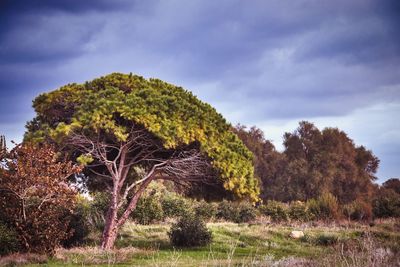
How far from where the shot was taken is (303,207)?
87.9ft

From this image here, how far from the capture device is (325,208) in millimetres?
27031

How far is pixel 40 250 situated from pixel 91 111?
4518 mm

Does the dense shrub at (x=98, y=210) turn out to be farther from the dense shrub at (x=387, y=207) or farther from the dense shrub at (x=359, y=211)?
the dense shrub at (x=387, y=207)

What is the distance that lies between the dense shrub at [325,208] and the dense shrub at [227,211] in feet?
17.3

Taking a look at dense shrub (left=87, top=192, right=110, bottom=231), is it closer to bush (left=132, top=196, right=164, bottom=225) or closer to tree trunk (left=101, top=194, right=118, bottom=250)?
bush (left=132, top=196, right=164, bottom=225)

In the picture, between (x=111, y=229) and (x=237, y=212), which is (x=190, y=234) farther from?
(x=237, y=212)

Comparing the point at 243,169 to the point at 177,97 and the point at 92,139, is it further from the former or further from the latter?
the point at 92,139

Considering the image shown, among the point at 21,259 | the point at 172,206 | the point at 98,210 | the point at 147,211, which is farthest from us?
Result: the point at 172,206

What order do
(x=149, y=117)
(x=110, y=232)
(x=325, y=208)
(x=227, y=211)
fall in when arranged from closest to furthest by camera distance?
(x=149, y=117) < (x=110, y=232) < (x=325, y=208) < (x=227, y=211)

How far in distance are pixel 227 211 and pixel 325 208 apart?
6.95 m

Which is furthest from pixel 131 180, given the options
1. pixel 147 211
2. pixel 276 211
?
pixel 276 211

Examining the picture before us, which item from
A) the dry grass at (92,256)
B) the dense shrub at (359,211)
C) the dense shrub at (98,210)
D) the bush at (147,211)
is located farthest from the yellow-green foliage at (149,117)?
the dense shrub at (359,211)

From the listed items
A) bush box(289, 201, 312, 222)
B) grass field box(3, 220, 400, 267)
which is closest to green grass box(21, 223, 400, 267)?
grass field box(3, 220, 400, 267)

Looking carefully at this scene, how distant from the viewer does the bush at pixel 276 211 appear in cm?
2670
